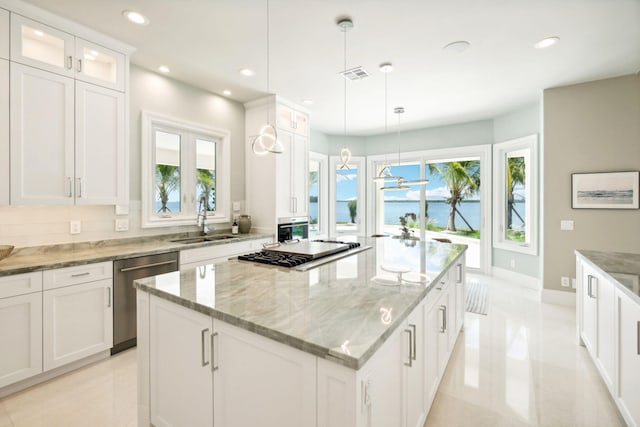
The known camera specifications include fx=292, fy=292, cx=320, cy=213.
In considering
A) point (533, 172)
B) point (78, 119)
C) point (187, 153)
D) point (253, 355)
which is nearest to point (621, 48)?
point (533, 172)

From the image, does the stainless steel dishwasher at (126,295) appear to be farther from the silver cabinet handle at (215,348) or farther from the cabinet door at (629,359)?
the cabinet door at (629,359)

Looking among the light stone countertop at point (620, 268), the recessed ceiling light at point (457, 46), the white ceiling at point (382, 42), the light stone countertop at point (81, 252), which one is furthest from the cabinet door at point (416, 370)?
A: the recessed ceiling light at point (457, 46)

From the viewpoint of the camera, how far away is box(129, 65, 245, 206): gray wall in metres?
3.23

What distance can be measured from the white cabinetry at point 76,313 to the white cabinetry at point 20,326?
0.04 meters

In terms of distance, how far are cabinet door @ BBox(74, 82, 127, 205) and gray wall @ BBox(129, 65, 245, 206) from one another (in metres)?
0.36

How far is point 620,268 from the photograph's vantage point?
6.68 feet

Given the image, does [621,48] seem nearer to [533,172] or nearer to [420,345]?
[533,172]

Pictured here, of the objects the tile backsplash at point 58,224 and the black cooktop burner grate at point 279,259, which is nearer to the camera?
the black cooktop burner grate at point 279,259

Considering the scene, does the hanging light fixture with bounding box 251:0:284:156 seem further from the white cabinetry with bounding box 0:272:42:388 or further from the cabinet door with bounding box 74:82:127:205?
the white cabinetry with bounding box 0:272:42:388

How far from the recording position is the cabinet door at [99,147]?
8.50ft

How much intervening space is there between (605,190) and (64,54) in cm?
590

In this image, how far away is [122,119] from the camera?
2.86m

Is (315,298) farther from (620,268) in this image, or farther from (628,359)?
(620,268)

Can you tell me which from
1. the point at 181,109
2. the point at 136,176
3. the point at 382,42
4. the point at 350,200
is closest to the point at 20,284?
the point at 136,176
